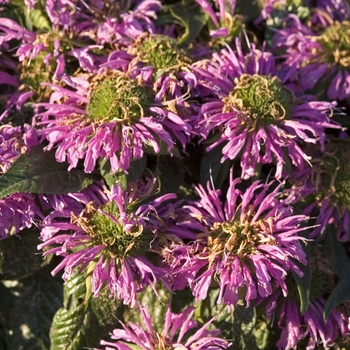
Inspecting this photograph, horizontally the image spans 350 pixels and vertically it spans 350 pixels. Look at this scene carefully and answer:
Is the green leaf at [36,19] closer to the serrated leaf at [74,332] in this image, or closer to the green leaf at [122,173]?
the green leaf at [122,173]

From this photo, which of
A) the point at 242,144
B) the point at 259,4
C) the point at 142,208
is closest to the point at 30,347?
the point at 142,208

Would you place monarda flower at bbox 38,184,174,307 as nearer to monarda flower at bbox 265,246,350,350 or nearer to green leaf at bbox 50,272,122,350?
green leaf at bbox 50,272,122,350

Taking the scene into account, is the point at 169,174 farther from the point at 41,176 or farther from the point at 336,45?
the point at 336,45

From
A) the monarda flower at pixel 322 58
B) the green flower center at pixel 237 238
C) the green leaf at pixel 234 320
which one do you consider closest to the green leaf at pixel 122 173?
the green flower center at pixel 237 238

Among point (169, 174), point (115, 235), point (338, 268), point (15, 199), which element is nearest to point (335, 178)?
point (338, 268)

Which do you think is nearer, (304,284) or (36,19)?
(304,284)

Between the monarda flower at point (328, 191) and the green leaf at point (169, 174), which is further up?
the green leaf at point (169, 174)

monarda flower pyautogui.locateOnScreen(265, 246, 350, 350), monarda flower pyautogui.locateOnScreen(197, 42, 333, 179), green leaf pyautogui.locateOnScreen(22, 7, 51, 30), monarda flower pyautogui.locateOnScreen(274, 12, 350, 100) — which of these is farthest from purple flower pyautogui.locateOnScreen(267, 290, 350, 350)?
green leaf pyautogui.locateOnScreen(22, 7, 51, 30)
